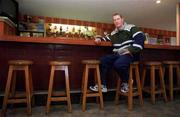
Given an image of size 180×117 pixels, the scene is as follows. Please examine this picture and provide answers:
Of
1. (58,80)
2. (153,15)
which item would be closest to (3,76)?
(58,80)

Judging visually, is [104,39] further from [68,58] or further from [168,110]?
[168,110]

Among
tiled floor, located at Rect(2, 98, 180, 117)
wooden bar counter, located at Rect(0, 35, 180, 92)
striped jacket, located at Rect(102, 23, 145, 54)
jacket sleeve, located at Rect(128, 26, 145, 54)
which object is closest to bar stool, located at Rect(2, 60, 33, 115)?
tiled floor, located at Rect(2, 98, 180, 117)

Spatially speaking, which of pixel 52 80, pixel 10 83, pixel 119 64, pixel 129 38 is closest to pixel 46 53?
pixel 52 80

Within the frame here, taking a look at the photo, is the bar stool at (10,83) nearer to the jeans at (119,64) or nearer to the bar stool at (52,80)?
the bar stool at (52,80)

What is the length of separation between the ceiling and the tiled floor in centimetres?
247

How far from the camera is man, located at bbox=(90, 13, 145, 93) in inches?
88.1

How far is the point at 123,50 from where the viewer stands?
2295 millimetres

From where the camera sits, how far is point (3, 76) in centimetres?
229

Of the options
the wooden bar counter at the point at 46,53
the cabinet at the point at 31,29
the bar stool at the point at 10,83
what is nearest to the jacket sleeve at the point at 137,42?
the wooden bar counter at the point at 46,53

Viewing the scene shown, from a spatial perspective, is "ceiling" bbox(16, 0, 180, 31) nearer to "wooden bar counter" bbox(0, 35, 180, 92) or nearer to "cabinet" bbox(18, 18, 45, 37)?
"cabinet" bbox(18, 18, 45, 37)

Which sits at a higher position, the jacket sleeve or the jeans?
the jacket sleeve

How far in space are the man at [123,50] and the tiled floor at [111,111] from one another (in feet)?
0.87

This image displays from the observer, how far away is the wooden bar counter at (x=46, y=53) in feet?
7.49

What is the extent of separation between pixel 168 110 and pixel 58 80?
162cm
